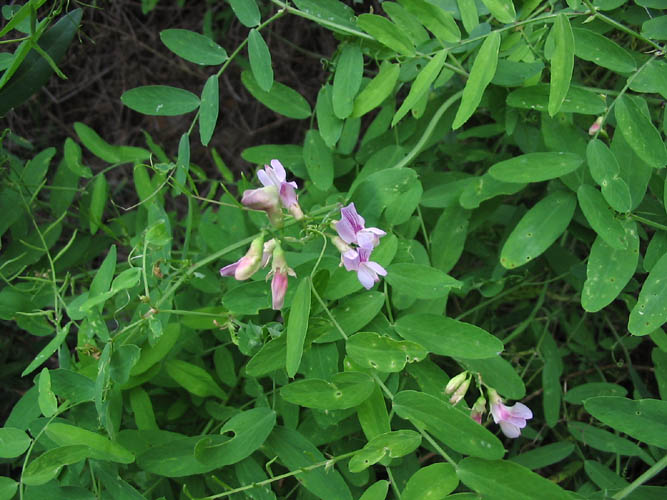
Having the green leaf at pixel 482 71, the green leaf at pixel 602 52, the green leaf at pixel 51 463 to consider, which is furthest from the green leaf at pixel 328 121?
the green leaf at pixel 51 463

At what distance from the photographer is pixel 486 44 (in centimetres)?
142

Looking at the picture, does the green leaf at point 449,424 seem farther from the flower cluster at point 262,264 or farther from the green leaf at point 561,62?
the green leaf at point 561,62

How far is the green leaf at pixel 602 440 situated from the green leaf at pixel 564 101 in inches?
34.4

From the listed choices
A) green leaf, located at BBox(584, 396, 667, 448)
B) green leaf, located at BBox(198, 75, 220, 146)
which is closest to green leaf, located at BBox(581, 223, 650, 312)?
green leaf, located at BBox(584, 396, 667, 448)

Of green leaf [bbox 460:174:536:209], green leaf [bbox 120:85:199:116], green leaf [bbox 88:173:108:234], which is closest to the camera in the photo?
green leaf [bbox 460:174:536:209]

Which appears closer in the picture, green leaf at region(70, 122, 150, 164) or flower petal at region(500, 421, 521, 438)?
flower petal at region(500, 421, 521, 438)

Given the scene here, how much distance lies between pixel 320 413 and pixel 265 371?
20 centimetres

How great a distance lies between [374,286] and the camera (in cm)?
155

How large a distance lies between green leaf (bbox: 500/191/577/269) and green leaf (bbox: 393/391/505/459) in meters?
0.42

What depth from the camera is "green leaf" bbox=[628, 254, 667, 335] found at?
4.31 ft

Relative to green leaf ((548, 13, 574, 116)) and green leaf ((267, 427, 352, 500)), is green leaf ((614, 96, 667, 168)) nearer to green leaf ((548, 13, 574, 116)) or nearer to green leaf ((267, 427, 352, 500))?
green leaf ((548, 13, 574, 116))

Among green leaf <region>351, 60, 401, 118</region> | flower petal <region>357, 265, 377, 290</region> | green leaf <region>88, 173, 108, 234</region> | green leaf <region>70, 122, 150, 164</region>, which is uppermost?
green leaf <region>351, 60, 401, 118</region>

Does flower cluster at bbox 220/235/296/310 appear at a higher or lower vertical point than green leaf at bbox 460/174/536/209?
higher

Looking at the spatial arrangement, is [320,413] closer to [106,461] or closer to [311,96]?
[106,461]
